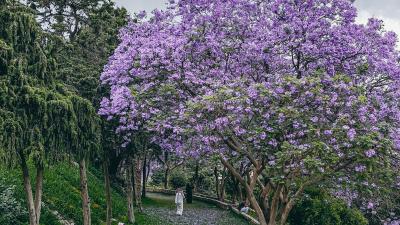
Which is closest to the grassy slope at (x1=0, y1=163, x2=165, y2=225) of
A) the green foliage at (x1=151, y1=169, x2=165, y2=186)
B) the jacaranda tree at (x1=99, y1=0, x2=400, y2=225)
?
the jacaranda tree at (x1=99, y1=0, x2=400, y2=225)

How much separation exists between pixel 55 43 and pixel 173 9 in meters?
4.89

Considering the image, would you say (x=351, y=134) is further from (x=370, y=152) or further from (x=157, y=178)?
(x=157, y=178)

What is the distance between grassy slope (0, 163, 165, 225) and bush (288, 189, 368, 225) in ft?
23.2

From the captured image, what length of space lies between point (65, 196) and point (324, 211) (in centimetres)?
1150

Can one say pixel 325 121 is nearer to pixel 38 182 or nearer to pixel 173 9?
pixel 173 9

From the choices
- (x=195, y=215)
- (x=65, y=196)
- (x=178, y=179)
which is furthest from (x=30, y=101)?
(x=178, y=179)

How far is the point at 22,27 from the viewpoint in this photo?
1166 cm

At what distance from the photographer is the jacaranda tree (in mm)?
13289

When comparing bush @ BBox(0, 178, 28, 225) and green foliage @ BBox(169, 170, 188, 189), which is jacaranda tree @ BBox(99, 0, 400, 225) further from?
green foliage @ BBox(169, 170, 188, 189)

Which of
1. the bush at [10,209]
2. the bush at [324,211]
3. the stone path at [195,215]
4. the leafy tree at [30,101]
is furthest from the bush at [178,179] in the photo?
the leafy tree at [30,101]

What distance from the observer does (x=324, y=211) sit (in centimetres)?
2228

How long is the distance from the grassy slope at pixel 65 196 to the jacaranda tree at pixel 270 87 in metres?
3.21

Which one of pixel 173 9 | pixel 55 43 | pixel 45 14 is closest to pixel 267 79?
pixel 173 9

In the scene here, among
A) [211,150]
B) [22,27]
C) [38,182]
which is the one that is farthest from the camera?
[211,150]
